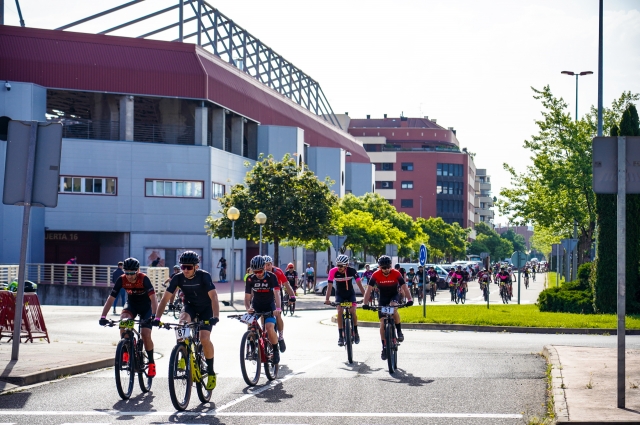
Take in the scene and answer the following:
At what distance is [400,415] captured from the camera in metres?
10.0

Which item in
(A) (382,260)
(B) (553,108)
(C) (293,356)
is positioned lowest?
(C) (293,356)

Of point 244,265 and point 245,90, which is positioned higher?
point 245,90

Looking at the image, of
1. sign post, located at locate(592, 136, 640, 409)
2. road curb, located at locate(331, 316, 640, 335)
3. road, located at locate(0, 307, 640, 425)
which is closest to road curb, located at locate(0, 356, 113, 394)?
road, located at locate(0, 307, 640, 425)

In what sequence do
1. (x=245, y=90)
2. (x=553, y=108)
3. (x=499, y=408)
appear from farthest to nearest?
(x=245, y=90)
(x=553, y=108)
(x=499, y=408)

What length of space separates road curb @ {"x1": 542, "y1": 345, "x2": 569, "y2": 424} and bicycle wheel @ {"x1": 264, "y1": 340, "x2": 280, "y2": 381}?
370 cm

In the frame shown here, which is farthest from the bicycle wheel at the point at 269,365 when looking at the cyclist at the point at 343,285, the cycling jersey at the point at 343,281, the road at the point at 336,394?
the cycling jersey at the point at 343,281

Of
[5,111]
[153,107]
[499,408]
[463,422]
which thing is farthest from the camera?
[153,107]

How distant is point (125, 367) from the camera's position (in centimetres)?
1158

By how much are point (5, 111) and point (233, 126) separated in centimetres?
1923

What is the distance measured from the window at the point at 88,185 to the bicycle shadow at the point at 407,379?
159ft

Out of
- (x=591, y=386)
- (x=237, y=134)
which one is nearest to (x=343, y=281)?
(x=591, y=386)

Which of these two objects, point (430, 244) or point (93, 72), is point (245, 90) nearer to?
point (93, 72)

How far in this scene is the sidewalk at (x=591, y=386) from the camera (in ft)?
29.8

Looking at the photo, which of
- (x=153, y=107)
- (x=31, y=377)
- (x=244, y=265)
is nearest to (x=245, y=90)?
(x=153, y=107)
